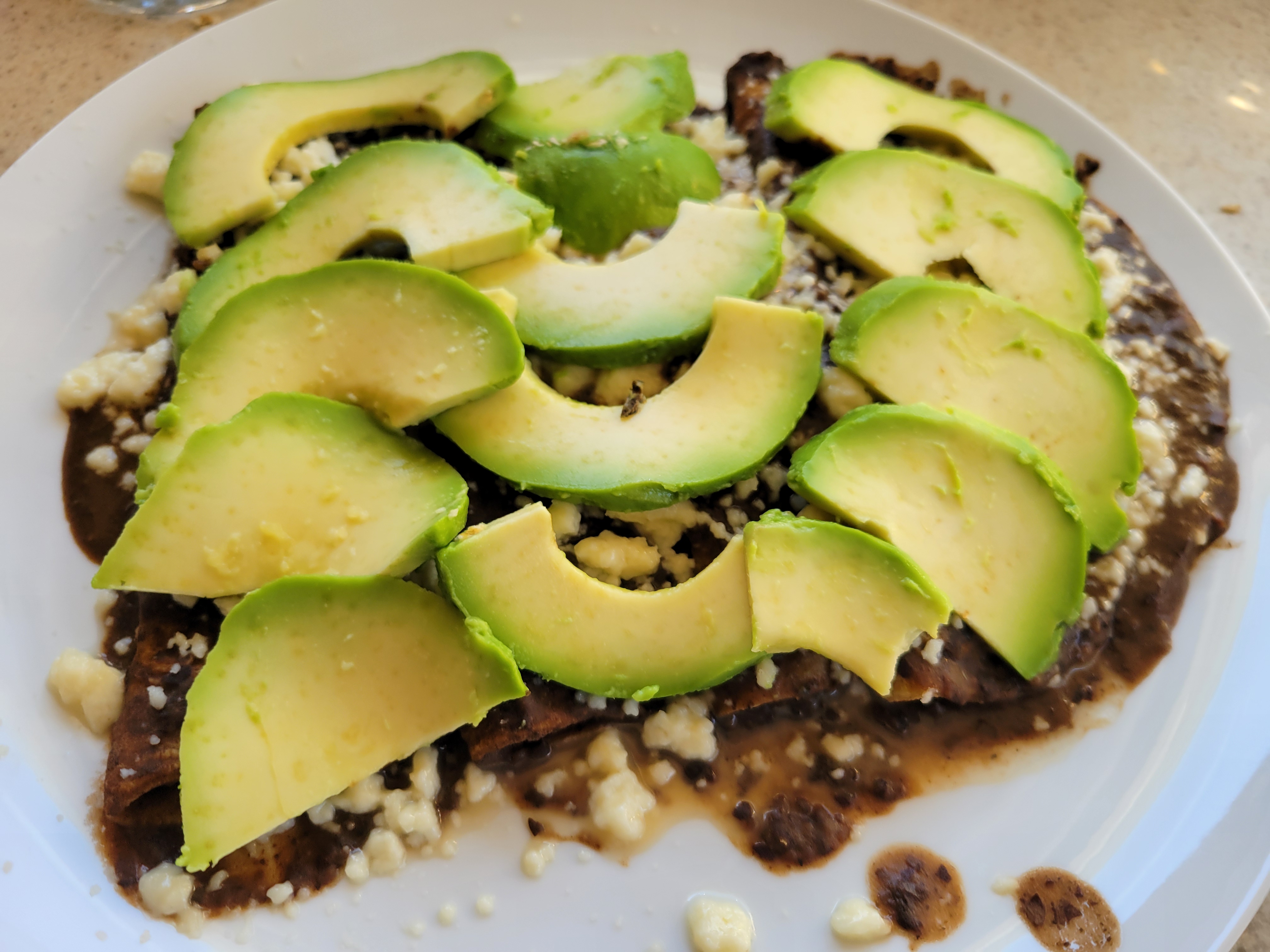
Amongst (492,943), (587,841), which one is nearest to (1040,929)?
(587,841)

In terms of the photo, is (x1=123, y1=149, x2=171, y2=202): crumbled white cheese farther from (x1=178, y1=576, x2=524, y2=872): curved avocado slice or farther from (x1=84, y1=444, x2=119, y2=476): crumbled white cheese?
(x1=178, y1=576, x2=524, y2=872): curved avocado slice

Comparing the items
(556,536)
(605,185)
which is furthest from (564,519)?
(605,185)

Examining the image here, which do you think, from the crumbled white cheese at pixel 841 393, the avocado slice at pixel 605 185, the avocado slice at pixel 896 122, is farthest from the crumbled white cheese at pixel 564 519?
the avocado slice at pixel 896 122

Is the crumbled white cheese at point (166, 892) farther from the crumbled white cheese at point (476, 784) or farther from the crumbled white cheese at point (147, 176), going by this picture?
the crumbled white cheese at point (147, 176)

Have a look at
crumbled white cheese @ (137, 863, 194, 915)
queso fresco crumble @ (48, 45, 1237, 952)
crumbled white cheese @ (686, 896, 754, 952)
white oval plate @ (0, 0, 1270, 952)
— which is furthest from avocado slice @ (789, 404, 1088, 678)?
crumbled white cheese @ (137, 863, 194, 915)

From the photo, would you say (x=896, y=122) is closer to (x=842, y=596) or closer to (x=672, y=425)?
(x=672, y=425)
